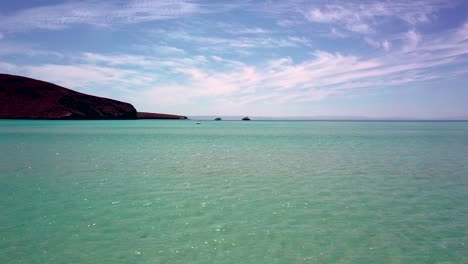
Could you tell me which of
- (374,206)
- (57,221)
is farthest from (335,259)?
(57,221)

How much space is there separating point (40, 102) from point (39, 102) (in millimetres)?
607

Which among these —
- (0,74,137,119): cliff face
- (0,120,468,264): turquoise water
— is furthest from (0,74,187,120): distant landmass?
(0,120,468,264): turquoise water

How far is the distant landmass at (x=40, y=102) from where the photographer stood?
567 feet

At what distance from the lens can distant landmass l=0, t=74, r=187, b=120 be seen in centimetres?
17275

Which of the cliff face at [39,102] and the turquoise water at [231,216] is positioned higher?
the cliff face at [39,102]

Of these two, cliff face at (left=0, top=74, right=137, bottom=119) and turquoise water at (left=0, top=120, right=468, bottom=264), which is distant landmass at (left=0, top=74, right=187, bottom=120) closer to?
cliff face at (left=0, top=74, right=137, bottom=119)

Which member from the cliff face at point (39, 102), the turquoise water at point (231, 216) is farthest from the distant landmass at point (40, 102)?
the turquoise water at point (231, 216)

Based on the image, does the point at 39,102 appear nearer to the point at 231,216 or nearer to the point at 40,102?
the point at 40,102

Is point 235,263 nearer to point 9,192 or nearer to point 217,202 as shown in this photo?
point 217,202

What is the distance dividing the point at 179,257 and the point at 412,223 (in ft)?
26.7

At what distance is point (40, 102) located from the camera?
178m

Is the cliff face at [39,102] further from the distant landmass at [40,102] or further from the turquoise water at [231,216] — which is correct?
the turquoise water at [231,216]

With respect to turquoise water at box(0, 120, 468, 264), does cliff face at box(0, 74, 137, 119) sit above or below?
above

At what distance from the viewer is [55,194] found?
52.0ft
